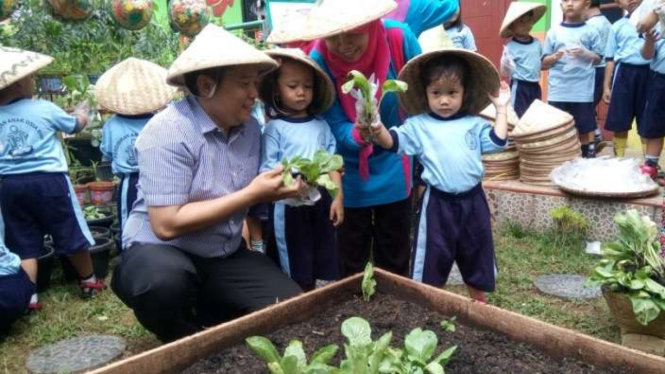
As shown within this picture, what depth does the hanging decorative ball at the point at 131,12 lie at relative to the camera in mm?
4594

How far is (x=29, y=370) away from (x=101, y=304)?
2.65ft

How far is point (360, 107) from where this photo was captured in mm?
2234

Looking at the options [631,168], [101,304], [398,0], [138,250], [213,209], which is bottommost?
[101,304]

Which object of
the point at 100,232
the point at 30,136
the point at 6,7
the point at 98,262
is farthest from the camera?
the point at 100,232

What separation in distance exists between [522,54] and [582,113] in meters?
0.79

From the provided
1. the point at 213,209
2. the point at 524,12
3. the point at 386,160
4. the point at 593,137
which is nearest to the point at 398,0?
the point at 386,160

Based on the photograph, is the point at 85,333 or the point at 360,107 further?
the point at 85,333

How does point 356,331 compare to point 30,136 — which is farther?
point 30,136

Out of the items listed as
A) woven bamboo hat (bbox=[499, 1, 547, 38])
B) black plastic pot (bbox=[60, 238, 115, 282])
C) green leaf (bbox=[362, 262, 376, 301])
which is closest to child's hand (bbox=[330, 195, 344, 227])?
green leaf (bbox=[362, 262, 376, 301])

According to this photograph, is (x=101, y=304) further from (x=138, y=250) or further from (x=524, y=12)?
(x=524, y=12)

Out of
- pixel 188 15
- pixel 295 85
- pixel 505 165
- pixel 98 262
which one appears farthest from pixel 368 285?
pixel 188 15

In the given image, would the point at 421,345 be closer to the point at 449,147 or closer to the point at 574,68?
the point at 449,147

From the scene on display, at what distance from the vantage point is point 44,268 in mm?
3721

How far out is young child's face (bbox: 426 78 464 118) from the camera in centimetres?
255
